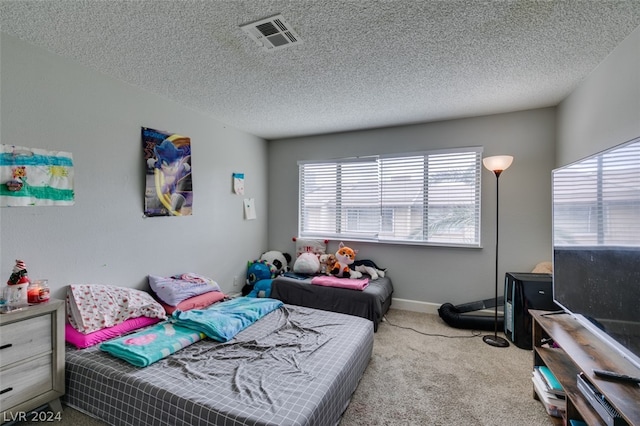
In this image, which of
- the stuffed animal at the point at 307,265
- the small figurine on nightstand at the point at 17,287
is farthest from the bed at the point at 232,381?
the stuffed animal at the point at 307,265

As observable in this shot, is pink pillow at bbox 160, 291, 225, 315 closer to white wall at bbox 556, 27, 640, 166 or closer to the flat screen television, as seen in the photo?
the flat screen television

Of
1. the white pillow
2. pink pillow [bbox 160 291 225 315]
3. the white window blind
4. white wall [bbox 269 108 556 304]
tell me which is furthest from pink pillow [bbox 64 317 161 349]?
the white window blind

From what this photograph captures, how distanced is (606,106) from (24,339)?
413cm

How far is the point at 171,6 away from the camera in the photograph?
1.54 meters

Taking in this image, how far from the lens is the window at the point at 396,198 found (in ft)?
11.1

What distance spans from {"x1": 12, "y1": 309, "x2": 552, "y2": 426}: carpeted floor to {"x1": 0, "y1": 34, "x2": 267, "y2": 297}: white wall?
106cm

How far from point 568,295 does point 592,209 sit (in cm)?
58

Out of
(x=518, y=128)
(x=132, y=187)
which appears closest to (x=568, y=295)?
(x=518, y=128)

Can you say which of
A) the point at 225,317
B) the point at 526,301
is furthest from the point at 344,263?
the point at 526,301

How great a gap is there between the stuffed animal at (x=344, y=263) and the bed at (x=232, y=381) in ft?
4.28

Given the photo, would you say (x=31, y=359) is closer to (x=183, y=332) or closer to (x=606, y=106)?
(x=183, y=332)

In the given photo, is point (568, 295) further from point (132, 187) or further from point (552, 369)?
point (132, 187)

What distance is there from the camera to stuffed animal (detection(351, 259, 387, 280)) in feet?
11.4

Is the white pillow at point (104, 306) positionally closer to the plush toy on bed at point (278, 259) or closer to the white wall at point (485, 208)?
the plush toy on bed at point (278, 259)
